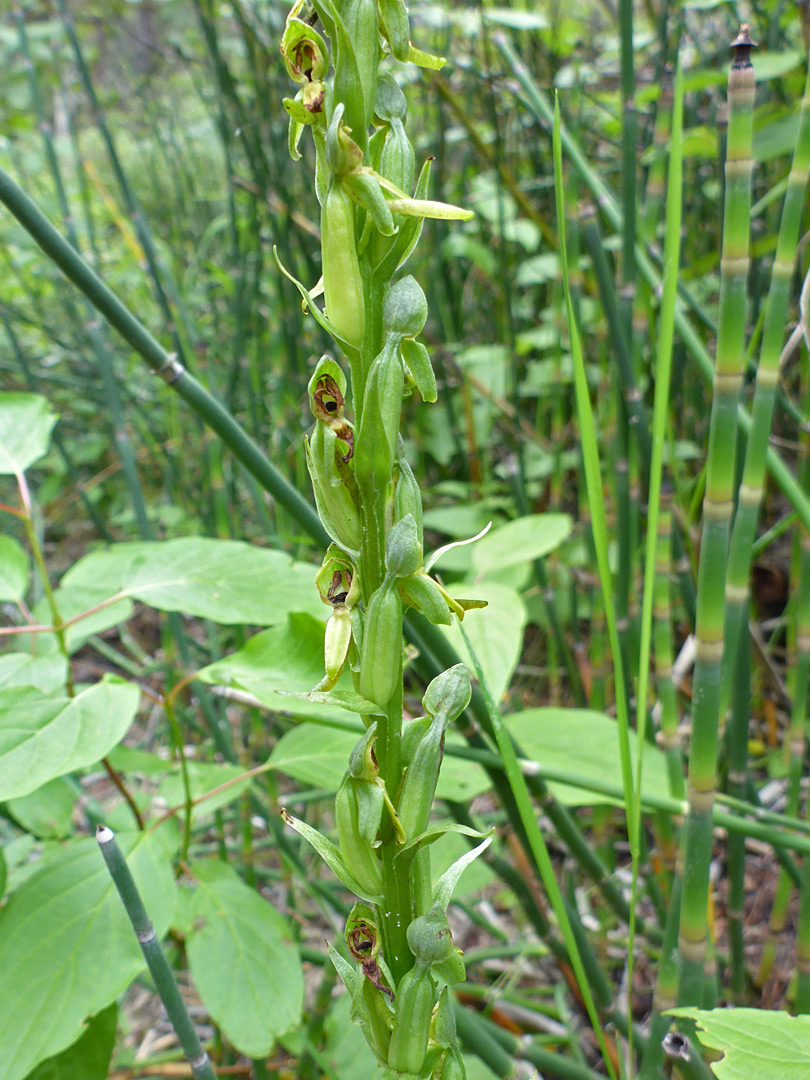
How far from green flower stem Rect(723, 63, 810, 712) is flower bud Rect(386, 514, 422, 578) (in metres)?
0.32

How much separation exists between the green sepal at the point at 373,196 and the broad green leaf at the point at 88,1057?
590 millimetres

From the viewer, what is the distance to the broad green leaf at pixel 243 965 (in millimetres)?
578

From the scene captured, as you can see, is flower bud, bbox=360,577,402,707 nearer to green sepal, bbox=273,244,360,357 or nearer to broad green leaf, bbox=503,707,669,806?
green sepal, bbox=273,244,360,357

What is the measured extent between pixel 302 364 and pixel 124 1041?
1073mm

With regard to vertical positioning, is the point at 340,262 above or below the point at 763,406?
above

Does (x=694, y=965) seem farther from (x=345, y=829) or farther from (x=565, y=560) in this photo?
(x=565, y=560)

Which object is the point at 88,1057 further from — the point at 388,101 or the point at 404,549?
the point at 388,101

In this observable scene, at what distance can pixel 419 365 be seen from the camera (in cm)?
31

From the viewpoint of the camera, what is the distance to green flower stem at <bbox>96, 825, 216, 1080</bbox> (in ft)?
1.30

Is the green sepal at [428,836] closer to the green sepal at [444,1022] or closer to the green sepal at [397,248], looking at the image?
the green sepal at [444,1022]

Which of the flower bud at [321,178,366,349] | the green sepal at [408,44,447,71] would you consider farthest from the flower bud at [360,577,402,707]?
the green sepal at [408,44,447,71]

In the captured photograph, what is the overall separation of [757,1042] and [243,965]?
1.28 ft

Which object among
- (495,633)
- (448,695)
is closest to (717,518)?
(448,695)

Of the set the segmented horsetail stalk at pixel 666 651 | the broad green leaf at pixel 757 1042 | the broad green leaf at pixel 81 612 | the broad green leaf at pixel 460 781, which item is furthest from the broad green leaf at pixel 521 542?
the broad green leaf at pixel 757 1042
